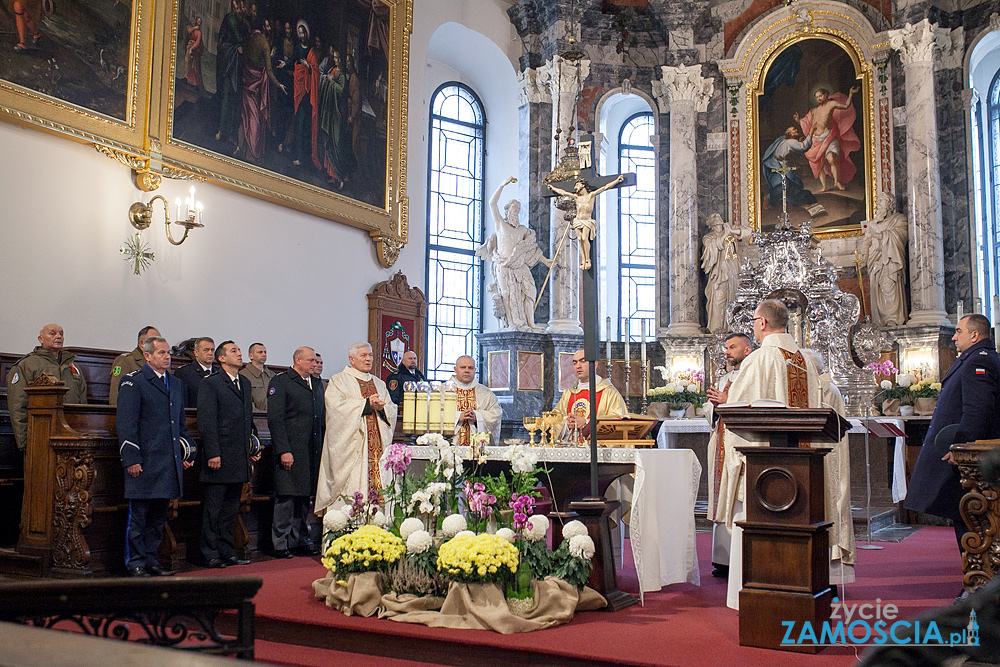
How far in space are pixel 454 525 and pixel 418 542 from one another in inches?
8.8

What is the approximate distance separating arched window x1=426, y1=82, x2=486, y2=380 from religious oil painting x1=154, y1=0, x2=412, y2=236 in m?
3.00

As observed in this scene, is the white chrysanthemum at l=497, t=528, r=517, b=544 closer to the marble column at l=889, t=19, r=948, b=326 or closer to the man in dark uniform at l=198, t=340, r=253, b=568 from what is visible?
the man in dark uniform at l=198, t=340, r=253, b=568

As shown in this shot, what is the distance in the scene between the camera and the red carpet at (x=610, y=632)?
418 centimetres

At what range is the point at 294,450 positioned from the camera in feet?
25.0

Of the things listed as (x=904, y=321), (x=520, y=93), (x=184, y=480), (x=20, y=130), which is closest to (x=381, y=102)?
(x=520, y=93)

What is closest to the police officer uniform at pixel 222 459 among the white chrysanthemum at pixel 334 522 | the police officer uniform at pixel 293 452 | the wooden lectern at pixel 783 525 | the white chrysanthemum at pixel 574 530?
the police officer uniform at pixel 293 452

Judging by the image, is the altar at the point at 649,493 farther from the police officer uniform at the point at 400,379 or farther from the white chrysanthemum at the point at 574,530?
the police officer uniform at the point at 400,379

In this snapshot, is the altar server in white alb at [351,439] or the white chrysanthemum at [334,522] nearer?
the white chrysanthemum at [334,522]

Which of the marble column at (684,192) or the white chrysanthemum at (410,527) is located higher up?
the marble column at (684,192)

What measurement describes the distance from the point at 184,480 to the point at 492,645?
3.94 m

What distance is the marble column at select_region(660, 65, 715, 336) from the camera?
48.9 ft

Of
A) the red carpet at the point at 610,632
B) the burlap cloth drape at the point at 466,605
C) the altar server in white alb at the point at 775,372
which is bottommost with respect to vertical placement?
the red carpet at the point at 610,632

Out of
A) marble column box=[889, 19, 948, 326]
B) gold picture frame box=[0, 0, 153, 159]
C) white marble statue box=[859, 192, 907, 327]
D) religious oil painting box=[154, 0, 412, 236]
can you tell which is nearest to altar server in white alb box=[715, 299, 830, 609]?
gold picture frame box=[0, 0, 153, 159]

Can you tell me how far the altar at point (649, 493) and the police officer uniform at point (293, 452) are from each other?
1.96 meters
